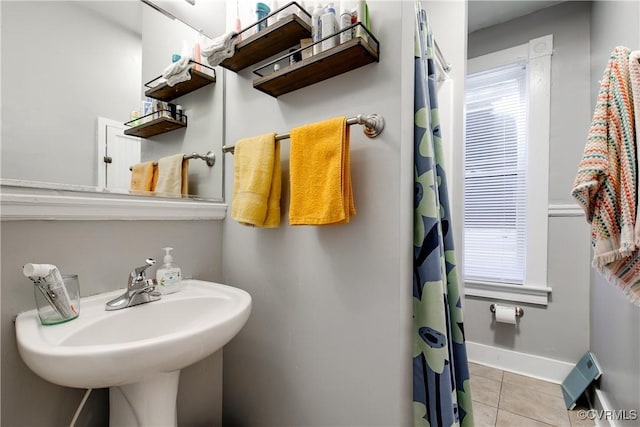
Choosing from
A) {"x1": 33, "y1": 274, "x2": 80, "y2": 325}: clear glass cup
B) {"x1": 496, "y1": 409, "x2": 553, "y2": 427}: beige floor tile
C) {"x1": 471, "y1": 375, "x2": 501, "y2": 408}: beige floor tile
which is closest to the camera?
{"x1": 33, "y1": 274, "x2": 80, "y2": 325}: clear glass cup

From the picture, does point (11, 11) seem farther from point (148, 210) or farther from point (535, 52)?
point (535, 52)

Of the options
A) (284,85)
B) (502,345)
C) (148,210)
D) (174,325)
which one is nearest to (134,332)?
(174,325)

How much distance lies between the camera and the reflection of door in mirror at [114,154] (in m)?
0.88

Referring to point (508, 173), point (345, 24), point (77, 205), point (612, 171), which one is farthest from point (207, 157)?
point (508, 173)

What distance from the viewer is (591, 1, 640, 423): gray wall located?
1.13 m

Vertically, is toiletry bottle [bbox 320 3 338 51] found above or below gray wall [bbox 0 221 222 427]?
above

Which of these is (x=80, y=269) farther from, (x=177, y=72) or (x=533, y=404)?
(x=533, y=404)

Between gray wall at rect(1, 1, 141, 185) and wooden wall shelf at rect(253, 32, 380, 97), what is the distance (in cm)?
47

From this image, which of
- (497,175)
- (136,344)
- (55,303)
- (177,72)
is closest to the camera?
(136,344)

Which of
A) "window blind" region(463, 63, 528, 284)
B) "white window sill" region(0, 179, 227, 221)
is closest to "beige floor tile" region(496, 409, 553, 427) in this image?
"window blind" region(463, 63, 528, 284)

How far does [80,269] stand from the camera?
0.79 meters

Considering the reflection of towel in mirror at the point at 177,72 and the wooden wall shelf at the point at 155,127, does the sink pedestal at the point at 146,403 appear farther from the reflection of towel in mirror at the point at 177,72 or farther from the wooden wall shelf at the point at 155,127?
the reflection of towel in mirror at the point at 177,72

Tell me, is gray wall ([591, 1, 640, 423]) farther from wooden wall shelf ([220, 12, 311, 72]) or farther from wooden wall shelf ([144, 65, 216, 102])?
wooden wall shelf ([144, 65, 216, 102])

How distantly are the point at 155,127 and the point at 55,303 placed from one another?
2.14ft
